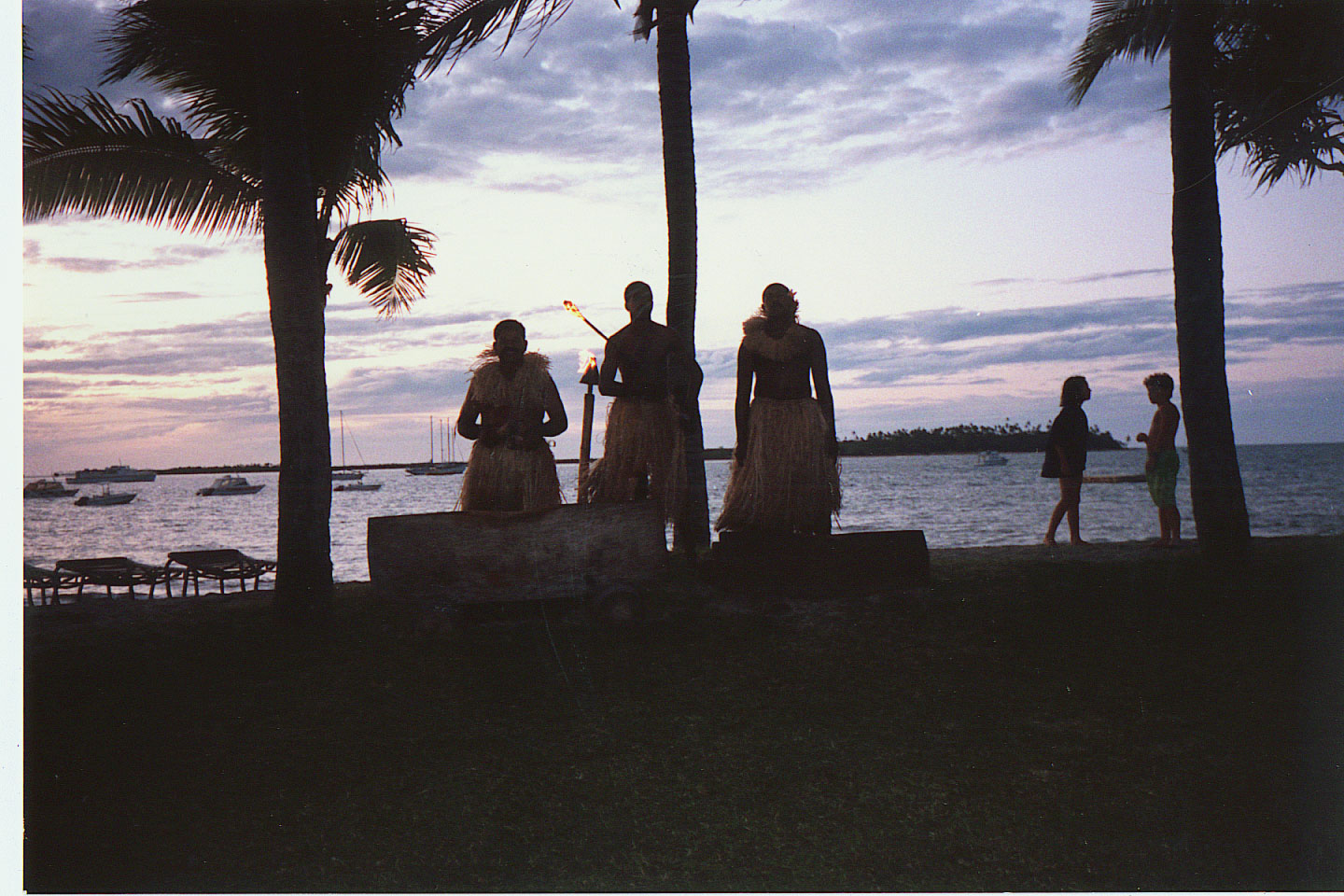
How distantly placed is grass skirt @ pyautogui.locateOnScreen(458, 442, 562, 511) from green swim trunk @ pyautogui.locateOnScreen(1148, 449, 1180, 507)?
5.99 m

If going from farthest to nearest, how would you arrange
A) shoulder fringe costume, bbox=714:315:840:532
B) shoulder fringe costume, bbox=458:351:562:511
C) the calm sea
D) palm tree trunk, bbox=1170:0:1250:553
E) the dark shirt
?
the calm sea
the dark shirt
palm tree trunk, bbox=1170:0:1250:553
shoulder fringe costume, bbox=458:351:562:511
shoulder fringe costume, bbox=714:315:840:532

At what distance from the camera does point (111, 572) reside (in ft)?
32.1

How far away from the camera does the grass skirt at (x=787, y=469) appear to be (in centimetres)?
594

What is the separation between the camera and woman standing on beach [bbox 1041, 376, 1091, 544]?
880cm

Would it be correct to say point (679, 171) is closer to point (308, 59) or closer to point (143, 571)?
point (308, 59)

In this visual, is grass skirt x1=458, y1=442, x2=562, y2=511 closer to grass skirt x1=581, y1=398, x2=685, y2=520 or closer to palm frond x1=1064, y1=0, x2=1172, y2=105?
grass skirt x1=581, y1=398, x2=685, y2=520

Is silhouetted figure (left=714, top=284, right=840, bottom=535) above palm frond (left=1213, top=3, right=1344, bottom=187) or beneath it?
beneath

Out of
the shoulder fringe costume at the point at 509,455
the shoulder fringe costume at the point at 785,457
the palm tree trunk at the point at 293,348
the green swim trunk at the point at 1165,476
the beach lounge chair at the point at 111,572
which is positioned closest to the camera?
the palm tree trunk at the point at 293,348

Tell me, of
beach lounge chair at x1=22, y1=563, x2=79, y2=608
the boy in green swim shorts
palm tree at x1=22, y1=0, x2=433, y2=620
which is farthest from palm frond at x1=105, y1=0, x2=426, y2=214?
the boy in green swim shorts

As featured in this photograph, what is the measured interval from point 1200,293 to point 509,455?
5543 millimetres

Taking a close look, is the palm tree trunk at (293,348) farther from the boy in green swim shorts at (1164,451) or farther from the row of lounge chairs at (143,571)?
the boy in green swim shorts at (1164,451)

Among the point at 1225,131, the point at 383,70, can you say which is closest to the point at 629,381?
the point at 383,70

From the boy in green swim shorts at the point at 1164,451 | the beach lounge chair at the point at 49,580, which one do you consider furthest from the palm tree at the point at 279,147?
the boy in green swim shorts at the point at 1164,451

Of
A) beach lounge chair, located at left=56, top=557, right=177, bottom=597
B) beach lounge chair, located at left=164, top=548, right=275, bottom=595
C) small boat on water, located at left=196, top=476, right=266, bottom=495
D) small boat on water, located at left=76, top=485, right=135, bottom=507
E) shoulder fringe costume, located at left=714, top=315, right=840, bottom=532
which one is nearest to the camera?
shoulder fringe costume, located at left=714, top=315, right=840, bottom=532
